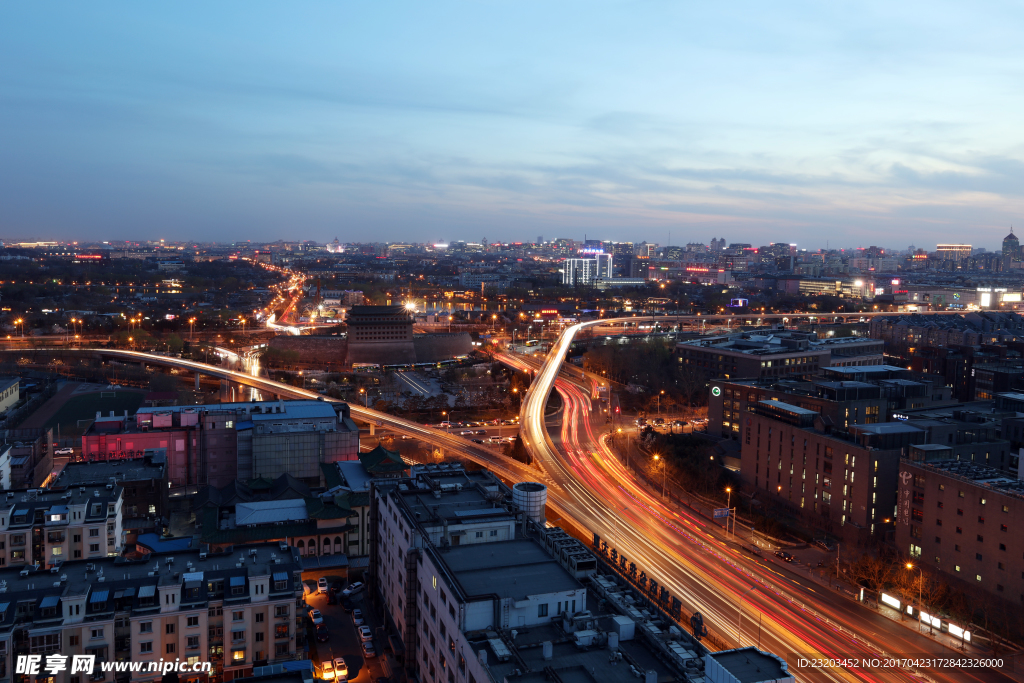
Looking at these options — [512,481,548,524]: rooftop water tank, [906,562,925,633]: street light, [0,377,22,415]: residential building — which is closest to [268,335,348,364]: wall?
[0,377,22,415]: residential building

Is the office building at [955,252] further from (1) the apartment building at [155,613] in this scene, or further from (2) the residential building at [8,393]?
(1) the apartment building at [155,613]

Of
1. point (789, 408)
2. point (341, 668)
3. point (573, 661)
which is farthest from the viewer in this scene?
point (789, 408)

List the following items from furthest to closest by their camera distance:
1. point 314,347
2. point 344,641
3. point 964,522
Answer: point 314,347 < point 964,522 < point 344,641

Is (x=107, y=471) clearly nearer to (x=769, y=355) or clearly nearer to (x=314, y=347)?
(x=314, y=347)

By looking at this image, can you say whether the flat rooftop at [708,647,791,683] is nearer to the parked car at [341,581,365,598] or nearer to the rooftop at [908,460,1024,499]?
the parked car at [341,581,365,598]

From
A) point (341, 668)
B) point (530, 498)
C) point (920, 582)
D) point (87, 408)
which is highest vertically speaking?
point (530, 498)

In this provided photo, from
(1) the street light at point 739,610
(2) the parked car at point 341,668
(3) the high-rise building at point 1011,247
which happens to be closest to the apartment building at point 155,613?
(2) the parked car at point 341,668

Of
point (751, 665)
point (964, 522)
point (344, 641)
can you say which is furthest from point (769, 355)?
point (751, 665)
